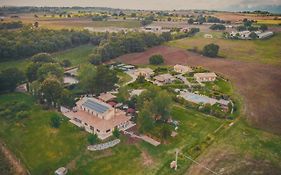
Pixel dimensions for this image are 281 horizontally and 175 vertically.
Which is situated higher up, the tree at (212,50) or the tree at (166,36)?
the tree at (166,36)

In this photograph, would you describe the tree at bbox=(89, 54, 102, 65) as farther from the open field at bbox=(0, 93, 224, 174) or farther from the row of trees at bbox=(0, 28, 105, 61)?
the open field at bbox=(0, 93, 224, 174)

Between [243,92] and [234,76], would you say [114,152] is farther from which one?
[234,76]

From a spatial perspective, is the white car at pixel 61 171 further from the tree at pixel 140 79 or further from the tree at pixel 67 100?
the tree at pixel 140 79

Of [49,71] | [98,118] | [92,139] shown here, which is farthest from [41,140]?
[49,71]

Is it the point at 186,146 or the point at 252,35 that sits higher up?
the point at 252,35

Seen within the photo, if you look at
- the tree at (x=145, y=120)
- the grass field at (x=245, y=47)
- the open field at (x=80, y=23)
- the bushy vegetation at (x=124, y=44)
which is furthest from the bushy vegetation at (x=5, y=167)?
the open field at (x=80, y=23)

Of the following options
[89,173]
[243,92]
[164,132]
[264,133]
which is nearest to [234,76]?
[243,92]

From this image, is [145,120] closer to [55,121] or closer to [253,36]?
[55,121]
